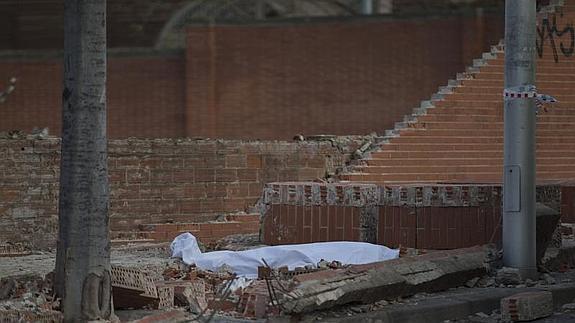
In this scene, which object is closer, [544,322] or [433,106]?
[544,322]

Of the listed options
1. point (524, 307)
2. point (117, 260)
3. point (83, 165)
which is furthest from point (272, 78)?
point (83, 165)

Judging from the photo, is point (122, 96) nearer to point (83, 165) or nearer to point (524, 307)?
point (524, 307)

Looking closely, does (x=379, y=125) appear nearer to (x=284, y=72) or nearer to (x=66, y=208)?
(x=284, y=72)

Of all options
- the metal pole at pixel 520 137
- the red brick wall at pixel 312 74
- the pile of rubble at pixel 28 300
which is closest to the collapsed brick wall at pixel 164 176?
Result: the red brick wall at pixel 312 74

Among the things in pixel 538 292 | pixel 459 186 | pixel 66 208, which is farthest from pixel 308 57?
pixel 66 208

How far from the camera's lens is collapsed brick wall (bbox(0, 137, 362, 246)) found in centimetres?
1393

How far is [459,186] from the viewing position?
10.6m

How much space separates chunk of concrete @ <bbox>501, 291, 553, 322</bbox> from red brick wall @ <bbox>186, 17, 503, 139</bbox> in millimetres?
11814

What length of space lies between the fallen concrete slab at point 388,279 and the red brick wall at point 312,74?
10.6 metres

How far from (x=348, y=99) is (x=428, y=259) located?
11.7 metres

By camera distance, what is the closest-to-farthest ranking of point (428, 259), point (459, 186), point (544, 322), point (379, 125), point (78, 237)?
point (78, 237) → point (544, 322) → point (428, 259) → point (459, 186) → point (379, 125)

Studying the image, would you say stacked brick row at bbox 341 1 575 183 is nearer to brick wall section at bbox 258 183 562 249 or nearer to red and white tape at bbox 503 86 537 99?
brick wall section at bbox 258 183 562 249

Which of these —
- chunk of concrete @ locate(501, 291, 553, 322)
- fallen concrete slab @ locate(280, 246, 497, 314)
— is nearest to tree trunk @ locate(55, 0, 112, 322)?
fallen concrete slab @ locate(280, 246, 497, 314)

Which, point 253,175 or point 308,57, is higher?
point 308,57
